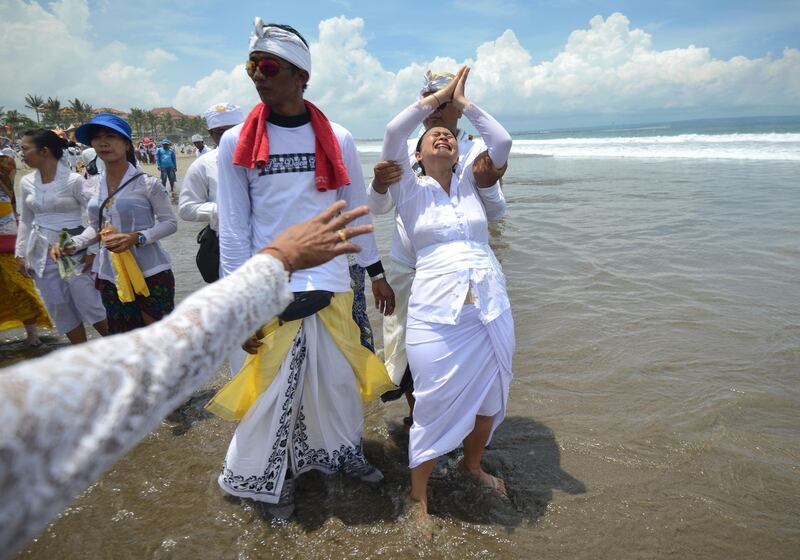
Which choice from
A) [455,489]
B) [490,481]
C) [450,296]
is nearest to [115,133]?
[450,296]

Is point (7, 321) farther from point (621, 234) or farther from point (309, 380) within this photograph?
point (621, 234)

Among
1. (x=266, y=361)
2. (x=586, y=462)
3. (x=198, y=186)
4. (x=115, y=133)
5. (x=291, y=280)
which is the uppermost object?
(x=115, y=133)

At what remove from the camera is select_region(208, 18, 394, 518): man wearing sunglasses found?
219cm

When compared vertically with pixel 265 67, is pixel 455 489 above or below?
below

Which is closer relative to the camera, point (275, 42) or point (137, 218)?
point (275, 42)

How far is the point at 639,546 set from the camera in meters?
2.18

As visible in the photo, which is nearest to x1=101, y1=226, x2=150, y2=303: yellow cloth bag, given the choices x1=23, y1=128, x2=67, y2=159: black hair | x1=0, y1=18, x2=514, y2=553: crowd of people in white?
x1=0, y1=18, x2=514, y2=553: crowd of people in white

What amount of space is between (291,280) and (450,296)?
30.5 inches

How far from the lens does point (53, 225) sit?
3.90m

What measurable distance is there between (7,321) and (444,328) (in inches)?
180

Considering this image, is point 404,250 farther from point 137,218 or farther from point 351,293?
point 137,218

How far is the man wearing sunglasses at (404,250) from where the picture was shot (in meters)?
2.54

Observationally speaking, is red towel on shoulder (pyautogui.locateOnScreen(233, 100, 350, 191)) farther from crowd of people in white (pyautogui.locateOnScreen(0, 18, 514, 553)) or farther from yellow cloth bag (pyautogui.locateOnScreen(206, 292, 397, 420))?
yellow cloth bag (pyautogui.locateOnScreen(206, 292, 397, 420))

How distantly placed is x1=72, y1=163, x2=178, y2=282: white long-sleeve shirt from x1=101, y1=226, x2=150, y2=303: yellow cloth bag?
0.27 ft
